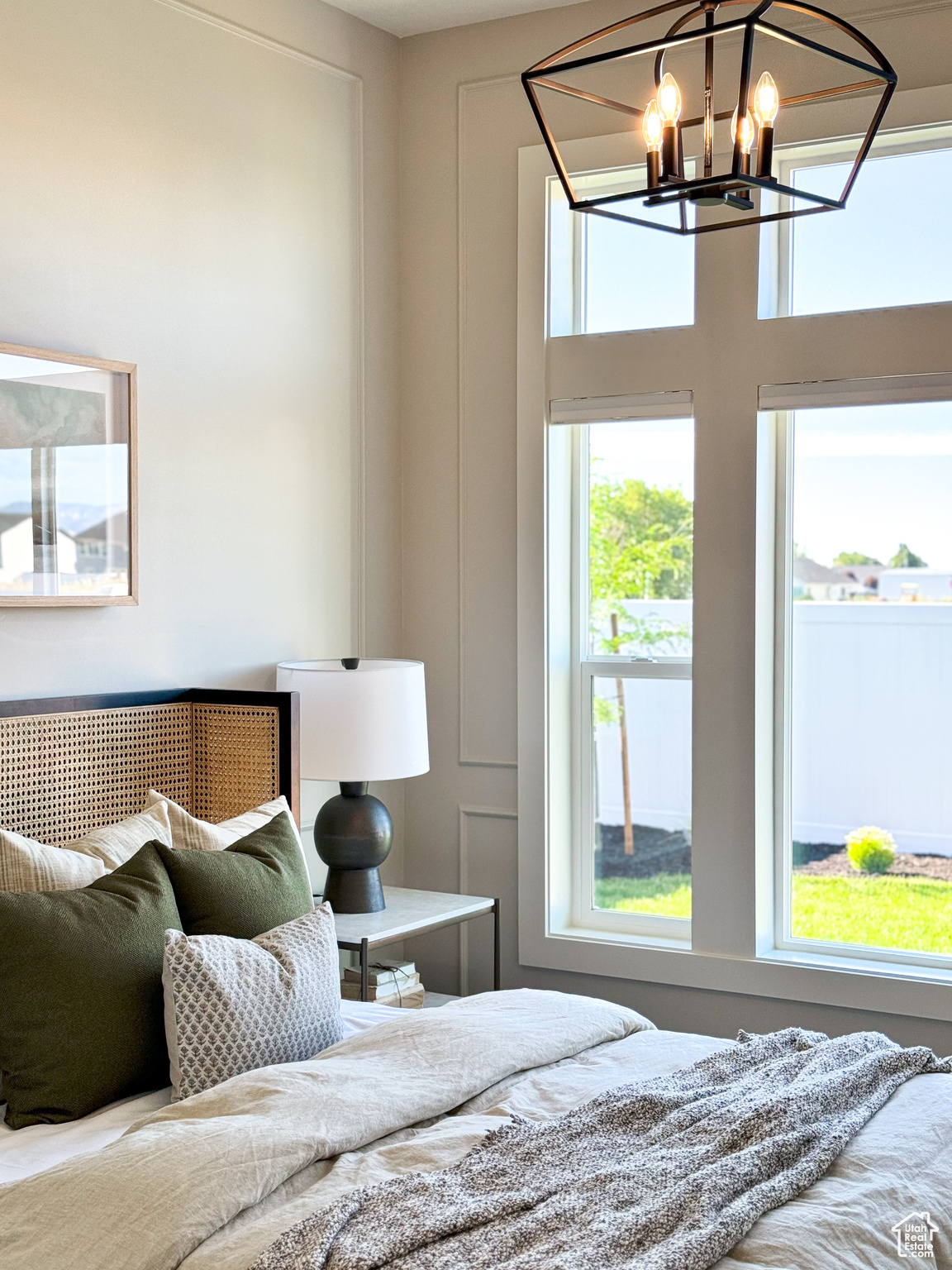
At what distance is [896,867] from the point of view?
11.9 ft

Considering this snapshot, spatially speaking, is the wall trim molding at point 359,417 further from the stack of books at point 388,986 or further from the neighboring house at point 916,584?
the neighboring house at point 916,584

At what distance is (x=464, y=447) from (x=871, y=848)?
173 centimetres

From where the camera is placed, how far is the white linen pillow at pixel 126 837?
102 inches

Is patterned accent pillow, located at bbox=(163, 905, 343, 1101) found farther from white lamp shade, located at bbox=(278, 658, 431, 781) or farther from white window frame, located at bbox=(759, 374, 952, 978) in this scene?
white window frame, located at bbox=(759, 374, 952, 978)

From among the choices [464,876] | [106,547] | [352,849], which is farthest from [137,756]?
[464,876]

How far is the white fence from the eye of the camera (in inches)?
140

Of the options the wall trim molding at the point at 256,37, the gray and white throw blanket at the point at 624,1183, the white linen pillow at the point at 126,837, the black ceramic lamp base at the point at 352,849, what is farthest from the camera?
the black ceramic lamp base at the point at 352,849

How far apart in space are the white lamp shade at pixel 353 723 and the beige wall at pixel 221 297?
0.91 feet

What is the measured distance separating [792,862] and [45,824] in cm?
210

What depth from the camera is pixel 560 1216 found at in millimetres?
1661

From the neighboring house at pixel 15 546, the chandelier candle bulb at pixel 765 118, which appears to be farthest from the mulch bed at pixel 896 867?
the chandelier candle bulb at pixel 765 118

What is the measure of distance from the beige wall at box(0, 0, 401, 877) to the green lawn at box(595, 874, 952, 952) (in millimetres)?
1329

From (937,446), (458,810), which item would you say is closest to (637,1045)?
(458,810)

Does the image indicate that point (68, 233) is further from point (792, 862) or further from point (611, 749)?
point (792, 862)
